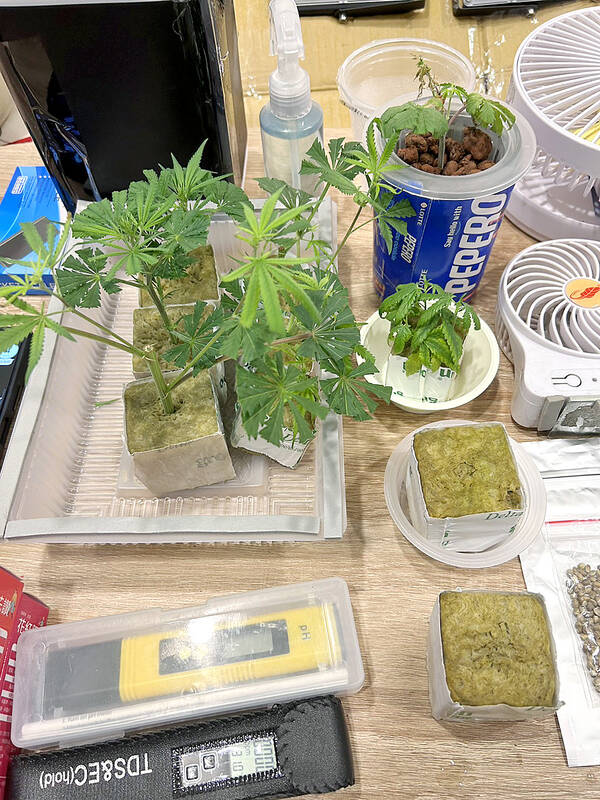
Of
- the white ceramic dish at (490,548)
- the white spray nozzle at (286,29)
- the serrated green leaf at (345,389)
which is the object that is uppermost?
the white spray nozzle at (286,29)

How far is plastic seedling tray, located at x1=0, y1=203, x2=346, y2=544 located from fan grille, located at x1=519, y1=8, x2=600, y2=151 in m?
0.45

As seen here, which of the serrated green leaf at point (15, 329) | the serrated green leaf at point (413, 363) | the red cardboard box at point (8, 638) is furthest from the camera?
→ the serrated green leaf at point (413, 363)

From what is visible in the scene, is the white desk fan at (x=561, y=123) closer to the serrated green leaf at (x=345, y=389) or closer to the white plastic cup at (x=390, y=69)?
the white plastic cup at (x=390, y=69)

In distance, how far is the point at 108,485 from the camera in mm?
655

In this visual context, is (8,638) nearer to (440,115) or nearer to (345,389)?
(345,389)

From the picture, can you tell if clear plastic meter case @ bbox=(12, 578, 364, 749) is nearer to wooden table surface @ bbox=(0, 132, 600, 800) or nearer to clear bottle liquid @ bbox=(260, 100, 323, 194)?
wooden table surface @ bbox=(0, 132, 600, 800)

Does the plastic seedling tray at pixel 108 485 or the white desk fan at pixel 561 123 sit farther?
the white desk fan at pixel 561 123

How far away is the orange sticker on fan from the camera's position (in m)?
0.66

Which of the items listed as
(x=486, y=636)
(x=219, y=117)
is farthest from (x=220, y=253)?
(x=486, y=636)

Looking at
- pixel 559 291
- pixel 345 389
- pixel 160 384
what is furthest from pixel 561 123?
pixel 160 384

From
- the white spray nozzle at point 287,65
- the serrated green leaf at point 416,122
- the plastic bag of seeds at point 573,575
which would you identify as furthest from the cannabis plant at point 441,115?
the plastic bag of seeds at point 573,575

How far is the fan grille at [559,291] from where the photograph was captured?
0.66 m

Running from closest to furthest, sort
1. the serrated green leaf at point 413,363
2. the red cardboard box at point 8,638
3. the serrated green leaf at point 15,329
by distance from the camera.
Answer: the serrated green leaf at point 15,329 < the red cardboard box at point 8,638 < the serrated green leaf at point 413,363

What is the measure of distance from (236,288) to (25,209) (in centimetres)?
48
